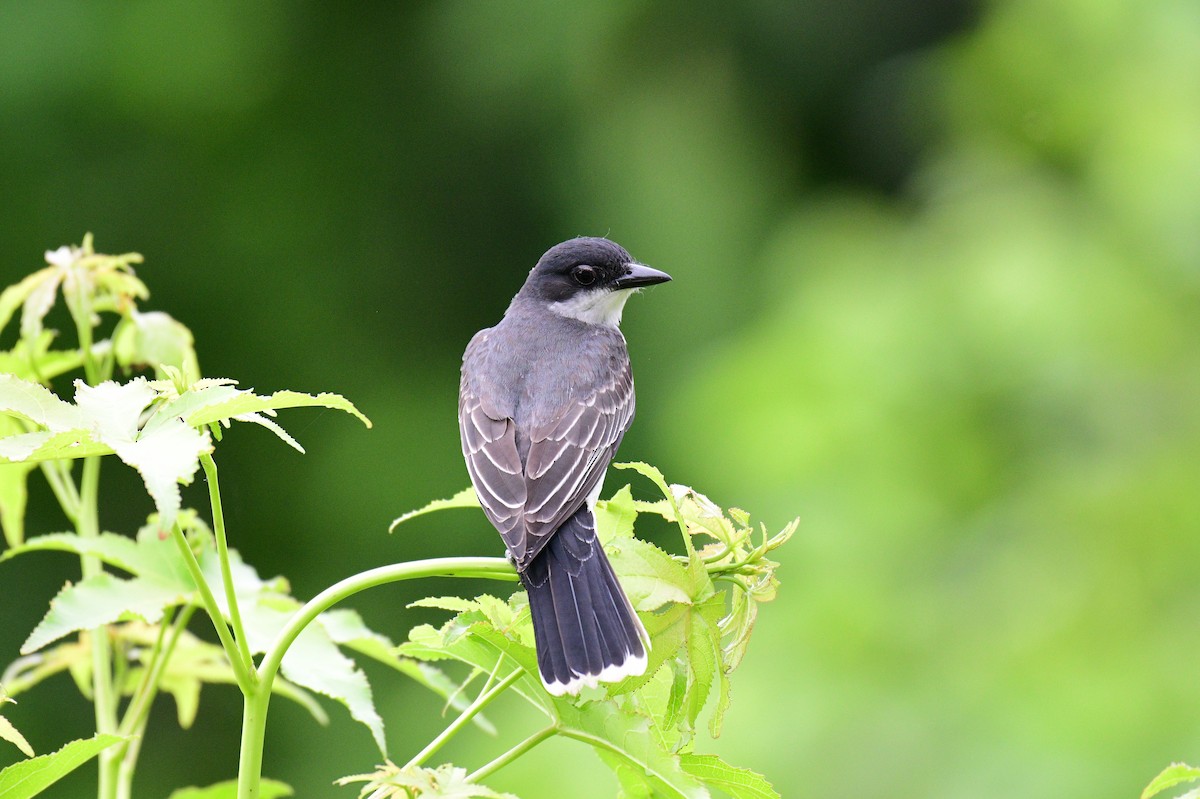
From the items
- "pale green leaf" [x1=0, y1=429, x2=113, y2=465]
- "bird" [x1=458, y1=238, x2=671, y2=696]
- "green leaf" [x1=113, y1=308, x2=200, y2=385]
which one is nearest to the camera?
"pale green leaf" [x1=0, y1=429, x2=113, y2=465]

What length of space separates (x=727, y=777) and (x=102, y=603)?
0.97m

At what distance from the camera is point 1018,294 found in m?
5.46

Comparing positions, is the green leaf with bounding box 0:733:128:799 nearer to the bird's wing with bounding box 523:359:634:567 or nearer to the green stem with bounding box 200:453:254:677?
the green stem with bounding box 200:453:254:677

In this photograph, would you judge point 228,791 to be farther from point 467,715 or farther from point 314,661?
point 467,715

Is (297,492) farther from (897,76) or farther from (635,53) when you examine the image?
(897,76)

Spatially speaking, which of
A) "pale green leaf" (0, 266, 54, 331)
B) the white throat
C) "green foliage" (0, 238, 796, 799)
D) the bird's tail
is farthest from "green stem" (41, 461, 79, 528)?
the white throat

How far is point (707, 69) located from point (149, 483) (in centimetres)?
705

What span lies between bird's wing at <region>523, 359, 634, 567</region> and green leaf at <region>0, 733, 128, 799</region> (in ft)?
2.73

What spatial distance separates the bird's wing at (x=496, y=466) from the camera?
2414 mm

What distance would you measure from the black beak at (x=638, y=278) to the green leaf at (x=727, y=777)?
1874 mm

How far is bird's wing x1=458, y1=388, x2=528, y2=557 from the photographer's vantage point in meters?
2.41

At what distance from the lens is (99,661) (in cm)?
208

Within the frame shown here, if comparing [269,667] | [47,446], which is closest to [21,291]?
[47,446]

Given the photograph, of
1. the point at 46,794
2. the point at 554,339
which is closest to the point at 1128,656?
the point at 554,339
